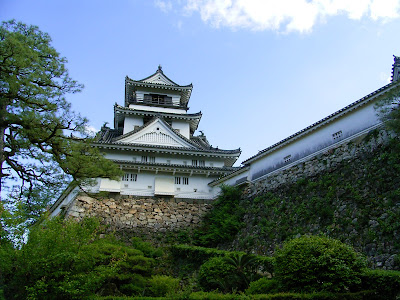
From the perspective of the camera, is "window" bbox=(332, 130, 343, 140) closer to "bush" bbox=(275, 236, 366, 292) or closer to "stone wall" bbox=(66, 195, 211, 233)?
"bush" bbox=(275, 236, 366, 292)

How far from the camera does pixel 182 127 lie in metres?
28.3

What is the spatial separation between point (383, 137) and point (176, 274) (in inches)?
424

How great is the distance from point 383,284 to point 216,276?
17.7ft

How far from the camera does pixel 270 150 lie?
18.8 m

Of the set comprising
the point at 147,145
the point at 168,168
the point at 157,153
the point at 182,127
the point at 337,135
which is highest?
the point at 182,127

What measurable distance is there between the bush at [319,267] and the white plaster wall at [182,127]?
19.5 m

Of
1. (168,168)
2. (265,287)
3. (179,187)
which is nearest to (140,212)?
(179,187)

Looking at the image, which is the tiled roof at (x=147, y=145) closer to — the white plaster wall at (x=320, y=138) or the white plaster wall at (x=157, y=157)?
the white plaster wall at (x=157, y=157)

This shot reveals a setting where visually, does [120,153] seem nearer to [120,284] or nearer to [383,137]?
[120,284]

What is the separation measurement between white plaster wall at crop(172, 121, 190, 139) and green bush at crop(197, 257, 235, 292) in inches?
653

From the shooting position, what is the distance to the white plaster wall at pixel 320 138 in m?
14.3

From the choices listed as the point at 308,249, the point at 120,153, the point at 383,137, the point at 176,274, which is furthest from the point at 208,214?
the point at 308,249

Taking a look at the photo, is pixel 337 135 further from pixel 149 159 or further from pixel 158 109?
pixel 158 109

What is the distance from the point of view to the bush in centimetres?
845
